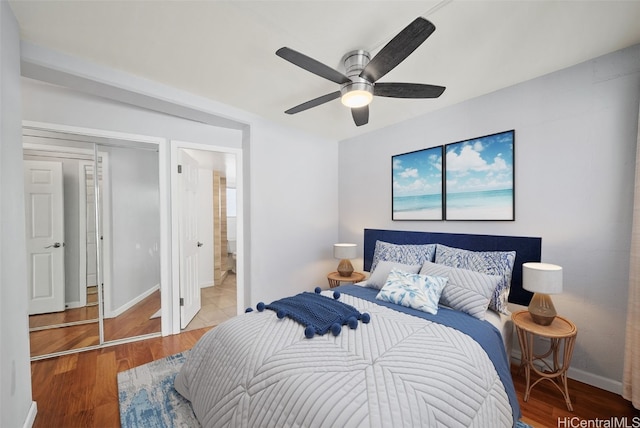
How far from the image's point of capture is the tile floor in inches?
126

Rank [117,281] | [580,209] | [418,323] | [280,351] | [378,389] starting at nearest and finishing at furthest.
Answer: [378,389] < [280,351] < [418,323] < [580,209] < [117,281]

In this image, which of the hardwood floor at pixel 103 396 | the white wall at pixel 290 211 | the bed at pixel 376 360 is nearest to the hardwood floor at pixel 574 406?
the hardwood floor at pixel 103 396

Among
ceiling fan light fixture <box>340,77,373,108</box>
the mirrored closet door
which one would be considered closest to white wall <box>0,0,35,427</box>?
the mirrored closet door

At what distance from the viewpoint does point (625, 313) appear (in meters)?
1.87

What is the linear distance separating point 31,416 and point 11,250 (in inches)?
42.6

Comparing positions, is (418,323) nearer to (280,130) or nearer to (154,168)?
(280,130)

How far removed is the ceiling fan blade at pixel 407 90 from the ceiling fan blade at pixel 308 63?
0.25 metres

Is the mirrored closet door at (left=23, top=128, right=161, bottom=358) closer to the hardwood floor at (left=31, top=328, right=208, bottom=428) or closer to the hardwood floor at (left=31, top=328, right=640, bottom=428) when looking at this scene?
the hardwood floor at (left=31, top=328, right=208, bottom=428)

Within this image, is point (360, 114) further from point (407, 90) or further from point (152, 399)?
point (152, 399)

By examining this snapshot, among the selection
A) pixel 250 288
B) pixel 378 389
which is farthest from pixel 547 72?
pixel 250 288

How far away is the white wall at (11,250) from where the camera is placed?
4.32ft

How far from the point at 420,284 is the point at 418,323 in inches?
18.7

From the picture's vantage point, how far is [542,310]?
74.0 inches

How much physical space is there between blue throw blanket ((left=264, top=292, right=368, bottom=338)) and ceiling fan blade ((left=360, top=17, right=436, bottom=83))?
1556 mm
